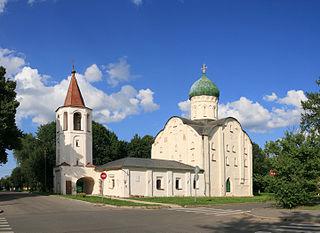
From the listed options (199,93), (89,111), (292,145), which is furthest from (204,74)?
(292,145)

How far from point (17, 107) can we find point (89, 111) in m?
13.0

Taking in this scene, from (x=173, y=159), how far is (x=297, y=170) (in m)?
30.2

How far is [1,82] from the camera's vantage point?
39.5m

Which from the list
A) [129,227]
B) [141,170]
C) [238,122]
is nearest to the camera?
[129,227]

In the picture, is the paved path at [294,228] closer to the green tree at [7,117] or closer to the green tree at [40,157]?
the green tree at [7,117]

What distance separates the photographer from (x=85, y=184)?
51844 mm

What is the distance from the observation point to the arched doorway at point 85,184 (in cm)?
5060

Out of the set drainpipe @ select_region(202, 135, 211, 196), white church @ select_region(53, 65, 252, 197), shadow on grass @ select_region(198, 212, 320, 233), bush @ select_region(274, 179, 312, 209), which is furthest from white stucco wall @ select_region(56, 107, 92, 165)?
shadow on grass @ select_region(198, 212, 320, 233)

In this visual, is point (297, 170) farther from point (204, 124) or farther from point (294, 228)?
point (204, 124)

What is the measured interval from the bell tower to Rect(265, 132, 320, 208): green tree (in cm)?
2915

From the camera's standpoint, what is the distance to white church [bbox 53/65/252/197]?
150ft

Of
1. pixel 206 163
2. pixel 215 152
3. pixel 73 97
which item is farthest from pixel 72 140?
pixel 215 152

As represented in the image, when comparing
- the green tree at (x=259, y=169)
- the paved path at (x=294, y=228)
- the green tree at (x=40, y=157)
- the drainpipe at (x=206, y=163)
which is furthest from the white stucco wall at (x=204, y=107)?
the paved path at (x=294, y=228)

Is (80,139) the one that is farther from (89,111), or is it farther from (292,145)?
(292,145)
